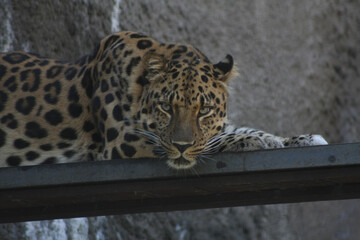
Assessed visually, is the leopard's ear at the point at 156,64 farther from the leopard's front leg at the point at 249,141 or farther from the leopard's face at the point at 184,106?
the leopard's front leg at the point at 249,141

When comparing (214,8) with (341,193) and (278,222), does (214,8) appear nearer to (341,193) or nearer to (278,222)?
(278,222)

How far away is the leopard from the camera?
4305 mm

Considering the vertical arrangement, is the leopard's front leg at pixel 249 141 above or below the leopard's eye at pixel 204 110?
below

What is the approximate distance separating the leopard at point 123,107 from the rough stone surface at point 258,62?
1577 mm

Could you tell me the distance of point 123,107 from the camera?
4.64 metres

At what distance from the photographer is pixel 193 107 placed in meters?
4.29

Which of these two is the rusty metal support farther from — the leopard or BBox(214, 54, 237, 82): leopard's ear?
BBox(214, 54, 237, 82): leopard's ear

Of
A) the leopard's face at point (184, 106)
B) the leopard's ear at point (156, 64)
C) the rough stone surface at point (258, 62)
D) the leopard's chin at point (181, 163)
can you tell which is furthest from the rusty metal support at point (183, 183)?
the rough stone surface at point (258, 62)

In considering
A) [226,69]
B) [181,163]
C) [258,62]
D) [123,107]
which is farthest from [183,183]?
[258,62]

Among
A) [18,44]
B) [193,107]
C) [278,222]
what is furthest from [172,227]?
[193,107]

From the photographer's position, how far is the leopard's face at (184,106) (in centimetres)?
418

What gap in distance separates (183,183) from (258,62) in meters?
4.00

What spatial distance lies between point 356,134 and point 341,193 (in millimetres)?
4214

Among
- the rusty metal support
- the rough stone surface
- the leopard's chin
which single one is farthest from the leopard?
the rough stone surface
